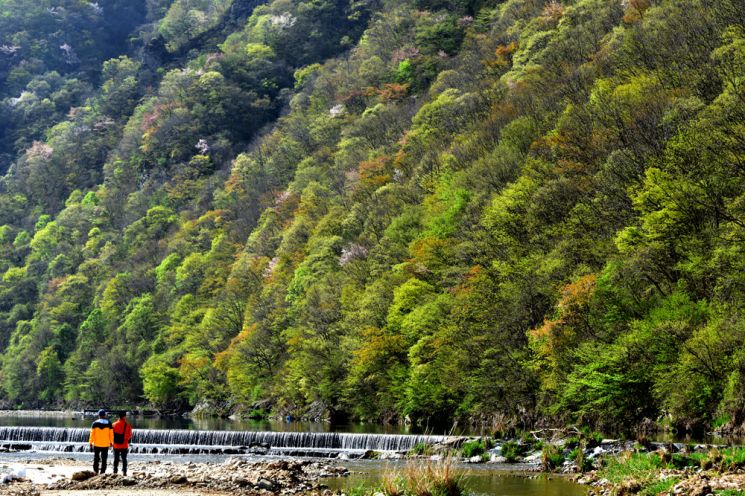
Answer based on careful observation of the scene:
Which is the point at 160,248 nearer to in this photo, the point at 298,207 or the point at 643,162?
the point at 298,207

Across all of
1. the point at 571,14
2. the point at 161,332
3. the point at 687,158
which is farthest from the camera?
the point at 161,332

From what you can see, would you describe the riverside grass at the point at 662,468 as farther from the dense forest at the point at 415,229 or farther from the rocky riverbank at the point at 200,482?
the dense forest at the point at 415,229

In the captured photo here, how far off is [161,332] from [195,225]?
91.2ft

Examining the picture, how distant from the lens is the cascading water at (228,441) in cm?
4403

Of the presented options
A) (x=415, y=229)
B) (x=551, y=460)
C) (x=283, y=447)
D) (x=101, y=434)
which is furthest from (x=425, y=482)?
(x=415, y=229)

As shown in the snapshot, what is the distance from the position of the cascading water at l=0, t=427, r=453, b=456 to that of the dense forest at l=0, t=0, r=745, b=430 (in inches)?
386

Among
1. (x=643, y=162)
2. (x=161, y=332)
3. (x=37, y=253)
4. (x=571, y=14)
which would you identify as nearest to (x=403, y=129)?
(x=571, y=14)

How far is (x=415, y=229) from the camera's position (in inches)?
3103

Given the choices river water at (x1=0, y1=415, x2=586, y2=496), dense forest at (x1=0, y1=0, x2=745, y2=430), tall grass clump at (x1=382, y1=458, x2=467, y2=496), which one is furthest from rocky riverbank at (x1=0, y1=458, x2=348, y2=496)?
dense forest at (x1=0, y1=0, x2=745, y2=430)

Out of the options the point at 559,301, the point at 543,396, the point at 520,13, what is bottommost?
the point at 543,396

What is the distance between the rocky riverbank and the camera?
85.8 ft

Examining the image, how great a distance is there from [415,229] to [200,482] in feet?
172

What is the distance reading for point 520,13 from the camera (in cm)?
12744

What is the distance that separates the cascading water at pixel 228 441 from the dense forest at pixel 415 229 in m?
9.79
